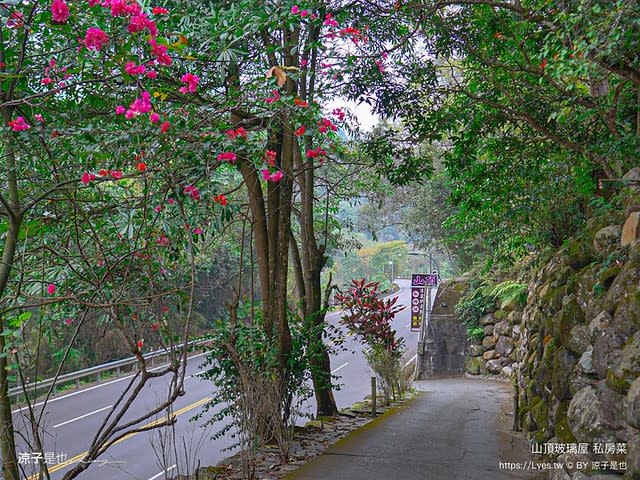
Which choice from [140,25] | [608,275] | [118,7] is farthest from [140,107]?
[608,275]

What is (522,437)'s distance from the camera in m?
8.92

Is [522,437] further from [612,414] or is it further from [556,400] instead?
[612,414]

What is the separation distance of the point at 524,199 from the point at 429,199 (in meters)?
15.7

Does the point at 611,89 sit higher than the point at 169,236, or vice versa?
the point at 611,89

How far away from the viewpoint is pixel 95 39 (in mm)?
4070

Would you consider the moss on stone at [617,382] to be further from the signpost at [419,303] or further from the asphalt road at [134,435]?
the signpost at [419,303]

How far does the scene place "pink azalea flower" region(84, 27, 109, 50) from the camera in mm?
4055

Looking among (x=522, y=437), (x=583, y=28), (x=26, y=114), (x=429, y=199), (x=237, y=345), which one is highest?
→ (x=429, y=199)

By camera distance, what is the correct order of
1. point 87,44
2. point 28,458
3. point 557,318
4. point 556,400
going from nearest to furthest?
point 28,458, point 87,44, point 556,400, point 557,318

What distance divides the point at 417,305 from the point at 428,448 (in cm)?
1443

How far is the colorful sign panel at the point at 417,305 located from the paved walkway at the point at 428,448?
29.6 ft

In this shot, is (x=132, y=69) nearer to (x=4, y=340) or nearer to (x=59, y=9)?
(x=59, y=9)

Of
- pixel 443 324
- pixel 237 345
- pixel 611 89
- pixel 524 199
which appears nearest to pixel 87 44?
pixel 237 345

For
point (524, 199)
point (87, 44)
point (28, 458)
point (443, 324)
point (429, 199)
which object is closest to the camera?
point (28, 458)
